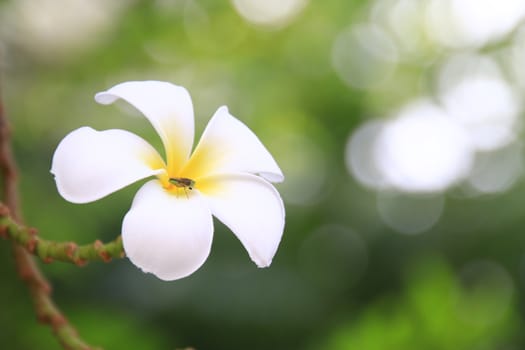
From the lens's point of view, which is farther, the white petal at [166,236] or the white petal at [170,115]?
the white petal at [170,115]

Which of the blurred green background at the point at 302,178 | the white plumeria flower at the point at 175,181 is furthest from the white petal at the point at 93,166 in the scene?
the blurred green background at the point at 302,178

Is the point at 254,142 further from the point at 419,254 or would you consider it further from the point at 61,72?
the point at 61,72

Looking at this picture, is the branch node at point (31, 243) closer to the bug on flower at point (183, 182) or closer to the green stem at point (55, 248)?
the green stem at point (55, 248)

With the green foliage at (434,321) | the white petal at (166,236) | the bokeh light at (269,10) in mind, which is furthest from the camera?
the bokeh light at (269,10)

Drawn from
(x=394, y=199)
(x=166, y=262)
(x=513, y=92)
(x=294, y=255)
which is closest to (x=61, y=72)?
(x=294, y=255)

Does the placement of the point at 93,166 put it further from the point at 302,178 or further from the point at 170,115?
the point at 302,178

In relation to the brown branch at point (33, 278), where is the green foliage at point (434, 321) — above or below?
above
